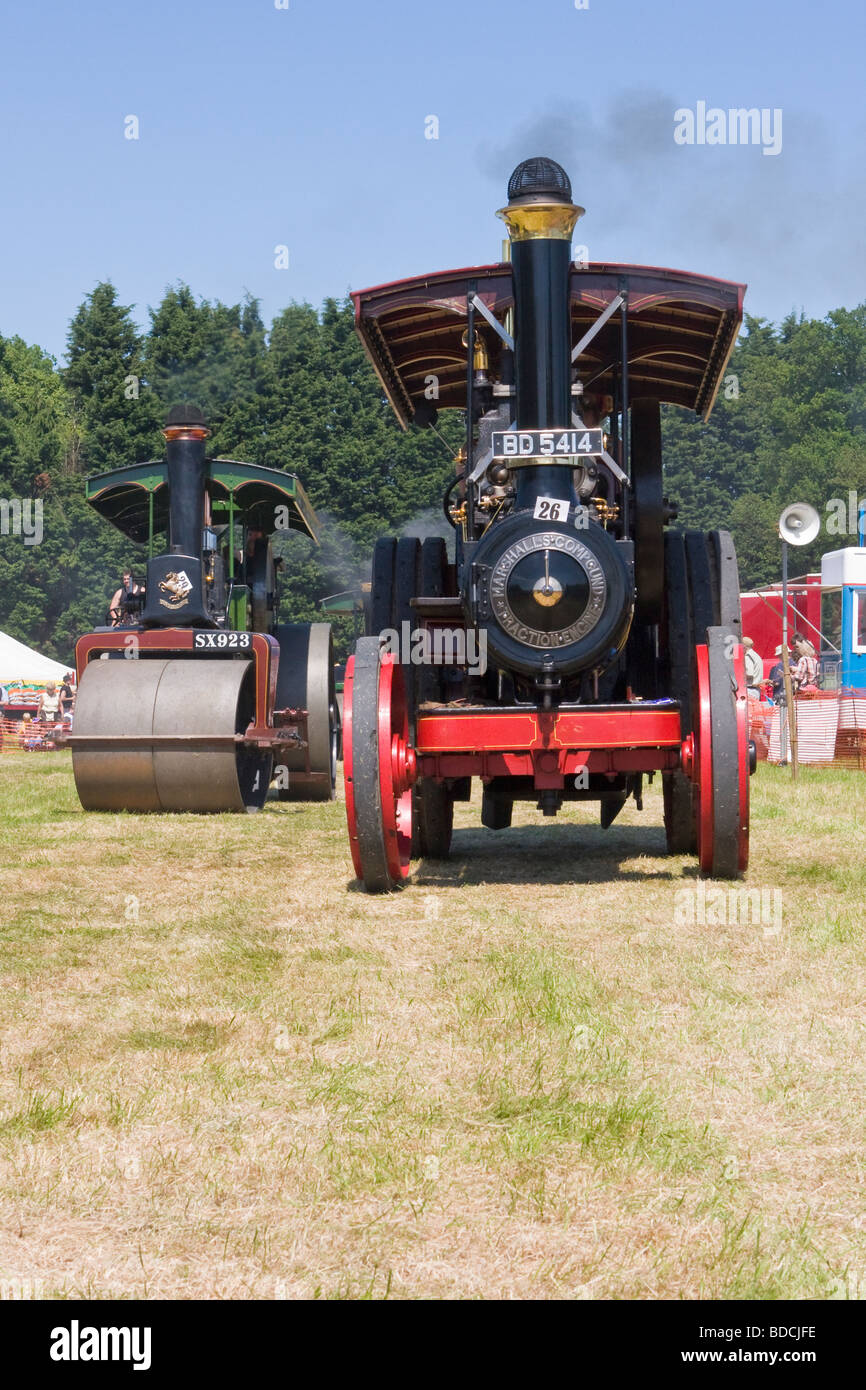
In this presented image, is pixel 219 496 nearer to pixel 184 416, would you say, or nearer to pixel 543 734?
pixel 184 416

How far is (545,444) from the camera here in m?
6.95

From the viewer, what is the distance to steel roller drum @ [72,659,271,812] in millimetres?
10430

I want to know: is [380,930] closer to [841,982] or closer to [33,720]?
[841,982]

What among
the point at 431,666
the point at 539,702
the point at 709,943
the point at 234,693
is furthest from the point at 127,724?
the point at 709,943

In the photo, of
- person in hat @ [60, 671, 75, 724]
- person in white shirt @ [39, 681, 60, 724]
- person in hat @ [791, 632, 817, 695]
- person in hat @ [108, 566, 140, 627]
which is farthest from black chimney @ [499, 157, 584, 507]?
person in white shirt @ [39, 681, 60, 724]

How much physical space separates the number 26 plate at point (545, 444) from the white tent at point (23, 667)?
82.2 ft

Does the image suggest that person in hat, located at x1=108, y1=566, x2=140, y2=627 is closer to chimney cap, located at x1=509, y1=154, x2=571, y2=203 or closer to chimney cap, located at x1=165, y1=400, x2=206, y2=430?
chimney cap, located at x1=165, y1=400, x2=206, y2=430

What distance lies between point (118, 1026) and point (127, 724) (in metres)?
6.12

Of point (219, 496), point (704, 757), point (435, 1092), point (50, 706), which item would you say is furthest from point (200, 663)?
point (50, 706)

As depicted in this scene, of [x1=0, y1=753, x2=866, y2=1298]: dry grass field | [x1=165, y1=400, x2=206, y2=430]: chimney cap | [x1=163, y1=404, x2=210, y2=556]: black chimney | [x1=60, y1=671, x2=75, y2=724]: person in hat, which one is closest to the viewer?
[x1=0, y1=753, x2=866, y2=1298]: dry grass field

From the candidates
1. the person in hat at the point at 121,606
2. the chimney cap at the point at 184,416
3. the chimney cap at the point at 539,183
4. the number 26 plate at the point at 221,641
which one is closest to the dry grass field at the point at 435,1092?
the chimney cap at the point at 539,183

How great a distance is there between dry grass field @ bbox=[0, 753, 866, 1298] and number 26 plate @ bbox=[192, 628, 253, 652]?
4.23 m

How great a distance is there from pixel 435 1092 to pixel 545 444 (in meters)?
3.79

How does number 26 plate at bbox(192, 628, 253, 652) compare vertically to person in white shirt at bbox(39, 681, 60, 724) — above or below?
above
